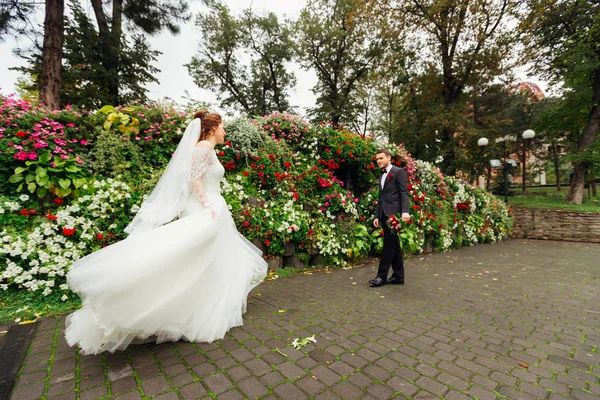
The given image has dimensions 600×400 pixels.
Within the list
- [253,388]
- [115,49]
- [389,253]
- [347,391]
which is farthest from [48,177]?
[115,49]

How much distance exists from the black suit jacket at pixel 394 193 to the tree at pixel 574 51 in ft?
48.7

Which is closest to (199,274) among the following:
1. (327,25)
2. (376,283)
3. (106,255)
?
(106,255)

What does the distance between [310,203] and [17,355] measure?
4.94 m

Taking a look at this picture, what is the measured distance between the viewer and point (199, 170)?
297 centimetres

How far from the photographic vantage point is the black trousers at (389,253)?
462 centimetres

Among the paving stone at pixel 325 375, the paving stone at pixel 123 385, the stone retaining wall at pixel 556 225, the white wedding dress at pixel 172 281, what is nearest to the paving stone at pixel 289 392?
the paving stone at pixel 325 375

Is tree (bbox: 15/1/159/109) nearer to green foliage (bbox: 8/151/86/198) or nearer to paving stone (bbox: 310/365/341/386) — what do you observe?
green foliage (bbox: 8/151/86/198)

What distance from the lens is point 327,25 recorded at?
21.7 meters

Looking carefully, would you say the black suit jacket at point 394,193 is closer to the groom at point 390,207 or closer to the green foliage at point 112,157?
the groom at point 390,207

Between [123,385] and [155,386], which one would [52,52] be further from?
[155,386]

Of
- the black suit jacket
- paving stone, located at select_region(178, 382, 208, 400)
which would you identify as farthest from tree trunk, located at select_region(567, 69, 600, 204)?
paving stone, located at select_region(178, 382, 208, 400)

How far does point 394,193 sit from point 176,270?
11.9ft

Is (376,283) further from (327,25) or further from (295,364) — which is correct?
(327,25)

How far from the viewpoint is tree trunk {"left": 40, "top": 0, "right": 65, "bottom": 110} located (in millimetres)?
7656
